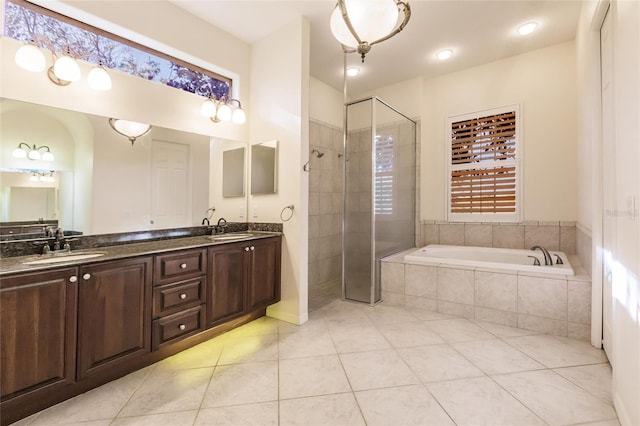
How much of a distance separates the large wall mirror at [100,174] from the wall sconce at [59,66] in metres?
0.21

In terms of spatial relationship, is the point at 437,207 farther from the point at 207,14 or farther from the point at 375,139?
the point at 207,14

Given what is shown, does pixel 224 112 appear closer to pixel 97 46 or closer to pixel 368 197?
pixel 97 46

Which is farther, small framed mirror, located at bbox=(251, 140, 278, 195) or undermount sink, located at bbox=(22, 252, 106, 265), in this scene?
small framed mirror, located at bbox=(251, 140, 278, 195)

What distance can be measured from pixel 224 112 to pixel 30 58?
1.32 metres

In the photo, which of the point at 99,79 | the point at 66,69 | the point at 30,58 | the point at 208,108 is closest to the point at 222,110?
the point at 208,108

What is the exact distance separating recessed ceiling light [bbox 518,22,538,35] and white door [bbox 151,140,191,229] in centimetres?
352

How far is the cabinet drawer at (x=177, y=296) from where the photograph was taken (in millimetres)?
1849

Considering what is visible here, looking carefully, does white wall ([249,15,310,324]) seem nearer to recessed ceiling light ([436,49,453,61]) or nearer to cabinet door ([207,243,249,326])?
cabinet door ([207,243,249,326])

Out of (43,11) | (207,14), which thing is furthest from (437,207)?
(43,11)

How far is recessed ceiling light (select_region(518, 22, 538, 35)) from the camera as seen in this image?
2787mm

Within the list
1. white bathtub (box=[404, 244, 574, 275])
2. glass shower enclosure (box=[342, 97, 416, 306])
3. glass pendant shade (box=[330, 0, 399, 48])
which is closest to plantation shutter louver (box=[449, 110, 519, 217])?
white bathtub (box=[404, 244, 574, 275])

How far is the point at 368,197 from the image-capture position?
320 centimetres

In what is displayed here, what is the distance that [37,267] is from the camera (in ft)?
4.51

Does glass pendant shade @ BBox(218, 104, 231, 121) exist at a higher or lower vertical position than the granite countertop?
higher
